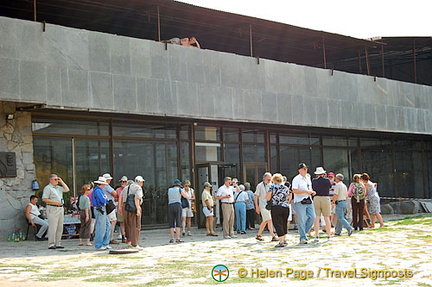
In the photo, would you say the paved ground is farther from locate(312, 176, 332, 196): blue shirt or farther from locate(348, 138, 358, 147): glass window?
locate(348, 138, 358, 147): glass window

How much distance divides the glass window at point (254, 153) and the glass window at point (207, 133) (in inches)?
62.1

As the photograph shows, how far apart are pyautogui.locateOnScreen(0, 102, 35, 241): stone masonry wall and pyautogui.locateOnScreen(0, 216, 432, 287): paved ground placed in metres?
1.06

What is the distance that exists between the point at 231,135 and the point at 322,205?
926 cm

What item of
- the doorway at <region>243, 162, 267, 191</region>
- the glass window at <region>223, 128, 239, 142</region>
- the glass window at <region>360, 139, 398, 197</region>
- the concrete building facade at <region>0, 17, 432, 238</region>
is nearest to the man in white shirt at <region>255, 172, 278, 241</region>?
the concrete building facade at <region>0, 17, 432, 238</region>

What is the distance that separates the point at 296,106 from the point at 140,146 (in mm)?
6347

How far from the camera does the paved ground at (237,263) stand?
32.3ft

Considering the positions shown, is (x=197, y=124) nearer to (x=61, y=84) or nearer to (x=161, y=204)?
(x=161, y=204)

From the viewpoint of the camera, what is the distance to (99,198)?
15469 mm

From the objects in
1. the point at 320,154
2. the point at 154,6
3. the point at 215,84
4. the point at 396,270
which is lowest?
the point at 396,270

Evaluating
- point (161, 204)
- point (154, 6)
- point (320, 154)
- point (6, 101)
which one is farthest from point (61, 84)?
point (320, 154)

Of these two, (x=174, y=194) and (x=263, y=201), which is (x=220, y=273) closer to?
(x=174, y=194)

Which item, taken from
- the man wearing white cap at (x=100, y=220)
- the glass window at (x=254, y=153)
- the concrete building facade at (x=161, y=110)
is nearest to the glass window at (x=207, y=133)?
the concrete building facade at (x=161, y=110)

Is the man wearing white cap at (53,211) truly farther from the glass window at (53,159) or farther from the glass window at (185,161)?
the glass window at (185,161)

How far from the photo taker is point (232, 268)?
11258 millimetres
